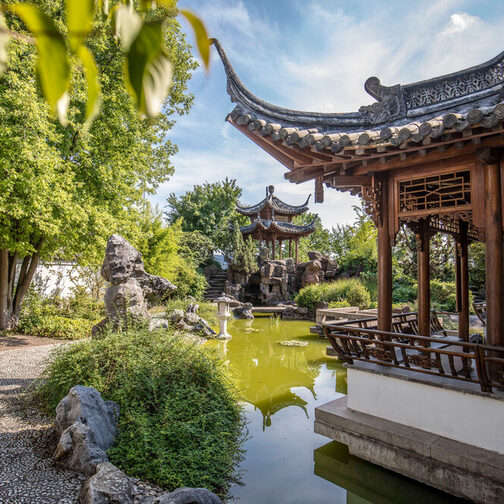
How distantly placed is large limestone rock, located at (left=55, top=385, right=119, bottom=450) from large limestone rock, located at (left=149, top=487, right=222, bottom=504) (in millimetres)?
907

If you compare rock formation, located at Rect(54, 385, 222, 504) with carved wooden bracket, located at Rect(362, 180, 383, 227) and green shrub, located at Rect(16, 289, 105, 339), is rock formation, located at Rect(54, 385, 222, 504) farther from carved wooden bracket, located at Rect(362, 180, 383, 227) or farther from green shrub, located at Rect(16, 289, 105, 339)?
green shrub, located at Rect(16, 289, 105, 339)

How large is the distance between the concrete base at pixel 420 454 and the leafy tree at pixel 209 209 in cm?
2048

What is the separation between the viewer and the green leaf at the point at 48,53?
12.6 inches

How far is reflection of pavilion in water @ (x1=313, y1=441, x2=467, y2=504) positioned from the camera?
109 inches

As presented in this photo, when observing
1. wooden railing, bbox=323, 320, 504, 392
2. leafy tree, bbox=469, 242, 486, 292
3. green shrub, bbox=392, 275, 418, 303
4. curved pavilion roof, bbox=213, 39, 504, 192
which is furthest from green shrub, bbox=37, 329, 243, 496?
green shrub, bbox=392, 275, 418, 303

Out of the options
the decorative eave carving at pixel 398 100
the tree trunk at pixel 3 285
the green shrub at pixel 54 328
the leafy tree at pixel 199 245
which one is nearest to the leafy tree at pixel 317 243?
the leafy tree at pixel 199 245

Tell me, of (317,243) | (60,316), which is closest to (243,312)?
(60,316)

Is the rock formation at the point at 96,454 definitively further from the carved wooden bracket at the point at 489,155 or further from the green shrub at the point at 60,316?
the green shrub at the point at 60,316

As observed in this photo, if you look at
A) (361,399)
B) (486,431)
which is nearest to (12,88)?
(361,399)

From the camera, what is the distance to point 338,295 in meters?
13.2

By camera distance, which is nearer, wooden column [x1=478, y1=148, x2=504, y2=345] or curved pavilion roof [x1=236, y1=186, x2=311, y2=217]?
wooden column [x1=478, y1=148, x2=504, y2=345]

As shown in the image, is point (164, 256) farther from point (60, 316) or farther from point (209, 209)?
point (209, 209)

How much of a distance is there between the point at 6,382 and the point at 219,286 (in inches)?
609

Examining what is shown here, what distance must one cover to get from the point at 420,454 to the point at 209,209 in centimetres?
2425
